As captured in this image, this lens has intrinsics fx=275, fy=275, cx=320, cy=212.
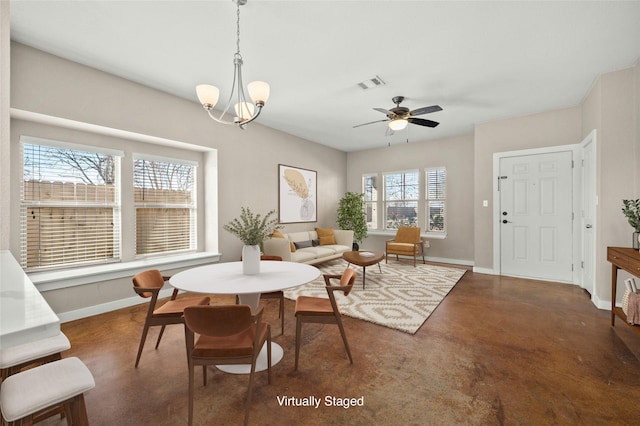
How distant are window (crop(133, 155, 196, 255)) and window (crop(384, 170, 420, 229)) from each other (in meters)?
4.65

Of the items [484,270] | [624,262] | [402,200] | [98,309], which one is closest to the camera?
[624,262]

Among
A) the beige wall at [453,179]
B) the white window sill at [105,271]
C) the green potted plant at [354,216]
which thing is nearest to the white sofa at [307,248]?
the green potted plant at [354,216]

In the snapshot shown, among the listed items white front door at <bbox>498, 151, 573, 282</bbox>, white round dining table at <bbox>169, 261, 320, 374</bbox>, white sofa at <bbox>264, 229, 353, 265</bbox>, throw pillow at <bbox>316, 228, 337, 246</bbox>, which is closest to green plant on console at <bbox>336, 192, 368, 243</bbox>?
white sofa at <bbox>264, 229, 353, 265</bbox>

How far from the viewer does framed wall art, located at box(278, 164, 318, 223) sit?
5645 millimetres

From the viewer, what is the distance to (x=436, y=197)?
640 cm

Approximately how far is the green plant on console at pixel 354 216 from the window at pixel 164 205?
3.41m

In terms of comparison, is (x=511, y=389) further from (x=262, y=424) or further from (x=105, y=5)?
(x=105, y=5)

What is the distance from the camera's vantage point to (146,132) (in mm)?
3578

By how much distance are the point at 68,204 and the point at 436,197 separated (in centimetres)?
649

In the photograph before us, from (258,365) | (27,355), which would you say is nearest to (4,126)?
(27,355)

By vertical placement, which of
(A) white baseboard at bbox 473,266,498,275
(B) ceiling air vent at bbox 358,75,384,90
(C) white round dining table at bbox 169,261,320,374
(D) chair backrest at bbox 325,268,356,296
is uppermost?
(B) ceiling air vent at bbox 358,75,384,90

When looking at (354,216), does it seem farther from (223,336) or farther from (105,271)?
(223,336)

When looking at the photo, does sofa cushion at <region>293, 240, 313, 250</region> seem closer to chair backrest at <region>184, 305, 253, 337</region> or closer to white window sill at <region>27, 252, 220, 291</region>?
white window sill at <region>27, 252, 220, 291</region>

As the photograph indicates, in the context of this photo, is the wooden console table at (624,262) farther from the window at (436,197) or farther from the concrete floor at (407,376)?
the window at (436,197)
